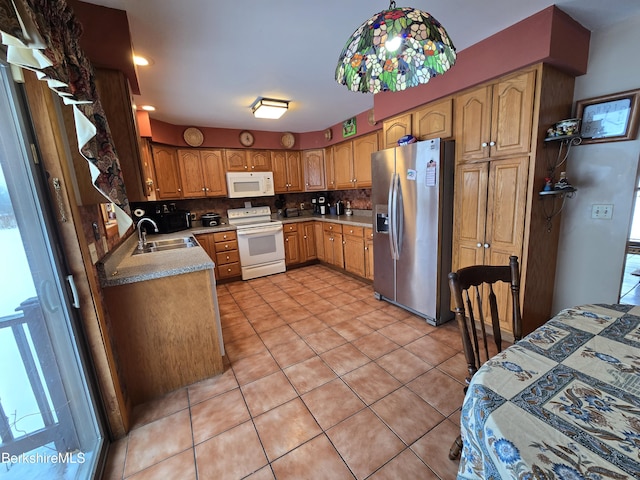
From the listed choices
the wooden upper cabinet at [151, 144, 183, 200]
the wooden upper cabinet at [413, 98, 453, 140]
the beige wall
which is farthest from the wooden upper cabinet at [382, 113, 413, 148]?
the wooden upper cabinet at [151, 144, 183, 200]

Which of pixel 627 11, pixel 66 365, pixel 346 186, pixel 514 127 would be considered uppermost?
pixel 627 11

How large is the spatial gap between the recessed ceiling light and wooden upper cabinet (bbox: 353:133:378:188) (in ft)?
8.65

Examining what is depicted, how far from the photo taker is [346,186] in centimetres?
432

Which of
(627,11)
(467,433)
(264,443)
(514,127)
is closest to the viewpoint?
(467,433)

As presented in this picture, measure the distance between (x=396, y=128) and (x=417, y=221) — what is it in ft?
3.45

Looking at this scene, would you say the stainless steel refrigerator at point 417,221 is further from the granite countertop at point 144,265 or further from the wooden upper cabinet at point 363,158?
the granite countertop at point 144,265

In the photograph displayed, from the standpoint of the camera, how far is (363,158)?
153 inches

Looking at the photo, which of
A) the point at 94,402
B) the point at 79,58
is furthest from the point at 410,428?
the point at 79,58

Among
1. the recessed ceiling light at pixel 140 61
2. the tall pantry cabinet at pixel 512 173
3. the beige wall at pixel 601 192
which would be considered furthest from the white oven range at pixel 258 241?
the beige wall at pixel 601 192

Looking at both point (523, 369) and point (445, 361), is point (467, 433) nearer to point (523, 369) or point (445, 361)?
point (523, 369)

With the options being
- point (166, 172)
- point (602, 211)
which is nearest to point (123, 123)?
point (166, 172)

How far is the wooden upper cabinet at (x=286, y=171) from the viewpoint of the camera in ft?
15.0

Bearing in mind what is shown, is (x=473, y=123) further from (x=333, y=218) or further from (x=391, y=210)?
(x=333, y=218)

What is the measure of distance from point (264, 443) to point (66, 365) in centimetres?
106
